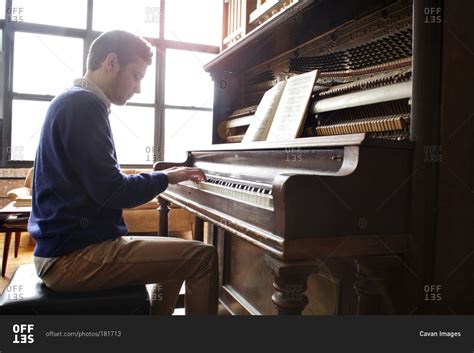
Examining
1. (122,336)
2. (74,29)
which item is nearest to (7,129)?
(74,29)

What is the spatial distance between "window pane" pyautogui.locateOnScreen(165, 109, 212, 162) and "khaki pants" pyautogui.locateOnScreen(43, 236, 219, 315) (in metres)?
5.39

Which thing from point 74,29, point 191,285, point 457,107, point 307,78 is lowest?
point 191,285

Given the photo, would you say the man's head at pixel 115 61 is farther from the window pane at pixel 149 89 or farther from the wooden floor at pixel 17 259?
the window pane at pixel 149 89

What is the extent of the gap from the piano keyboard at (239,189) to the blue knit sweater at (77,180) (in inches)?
13.3

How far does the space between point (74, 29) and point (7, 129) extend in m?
1.86

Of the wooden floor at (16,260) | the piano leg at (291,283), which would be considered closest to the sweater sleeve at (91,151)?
the piano leg at (291,283)

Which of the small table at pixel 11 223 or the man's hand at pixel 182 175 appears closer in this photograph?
the man's hand at pixel 182 175

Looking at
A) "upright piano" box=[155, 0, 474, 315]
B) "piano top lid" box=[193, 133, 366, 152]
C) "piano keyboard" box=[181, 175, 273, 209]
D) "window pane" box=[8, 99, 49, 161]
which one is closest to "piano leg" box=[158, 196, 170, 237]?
"piano keyboard" box=[181, 175, 273, 209]

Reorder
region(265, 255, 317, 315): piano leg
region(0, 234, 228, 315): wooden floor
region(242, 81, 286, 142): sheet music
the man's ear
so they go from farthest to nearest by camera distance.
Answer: region(0, 234, 228, 315): wooden floor < region(242, 81, 286, 142): sheet music < the man's ear < region(265, 255, 317, 315): piano leg

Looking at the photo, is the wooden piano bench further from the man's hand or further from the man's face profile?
the man's face profile

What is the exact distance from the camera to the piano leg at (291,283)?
1290 mm

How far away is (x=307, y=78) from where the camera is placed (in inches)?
79.1

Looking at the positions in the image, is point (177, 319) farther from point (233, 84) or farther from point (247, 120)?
point (233, 84)

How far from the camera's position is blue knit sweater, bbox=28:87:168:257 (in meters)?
1.61
